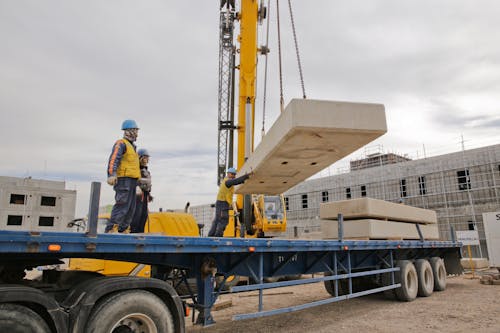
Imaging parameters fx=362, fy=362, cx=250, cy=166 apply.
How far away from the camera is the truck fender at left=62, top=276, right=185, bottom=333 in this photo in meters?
3.05

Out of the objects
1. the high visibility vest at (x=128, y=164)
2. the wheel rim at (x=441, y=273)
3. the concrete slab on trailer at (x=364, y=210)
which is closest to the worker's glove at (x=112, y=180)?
the high visibility vest at (x=128, y=164)

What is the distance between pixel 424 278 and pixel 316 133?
6641mm

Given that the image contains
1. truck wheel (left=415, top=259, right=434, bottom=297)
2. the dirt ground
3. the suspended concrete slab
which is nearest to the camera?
the suspended concrete slab

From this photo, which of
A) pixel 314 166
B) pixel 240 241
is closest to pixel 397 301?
pixel 314 166

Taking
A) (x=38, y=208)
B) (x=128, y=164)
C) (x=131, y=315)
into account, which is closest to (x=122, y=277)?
(x=131, y=315)

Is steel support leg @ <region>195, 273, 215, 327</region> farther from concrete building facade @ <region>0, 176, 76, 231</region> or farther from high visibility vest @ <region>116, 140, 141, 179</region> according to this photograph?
concrete building facade @ <region>0, 176, 76, 231</region>

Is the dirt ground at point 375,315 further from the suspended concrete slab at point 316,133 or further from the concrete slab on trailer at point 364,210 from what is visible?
the suspended concrete slab at point 316,133

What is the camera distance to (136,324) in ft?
11.4

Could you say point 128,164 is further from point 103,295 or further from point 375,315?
point 375,315

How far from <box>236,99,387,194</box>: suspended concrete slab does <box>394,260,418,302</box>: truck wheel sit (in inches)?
155

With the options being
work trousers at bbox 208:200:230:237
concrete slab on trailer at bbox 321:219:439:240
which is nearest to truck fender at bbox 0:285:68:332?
work trousers at bbox 208:200:230:237

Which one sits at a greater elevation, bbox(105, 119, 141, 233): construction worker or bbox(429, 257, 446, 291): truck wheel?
bbox(105, 119, 141, 233): construction worker

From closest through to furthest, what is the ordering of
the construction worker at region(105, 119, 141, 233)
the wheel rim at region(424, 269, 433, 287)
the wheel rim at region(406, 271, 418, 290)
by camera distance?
1. the construction worker at region(105, 119, 141, 233)
2. the wheel rim at region(406, 271, 418, 290)
3. the wheel rim at region(424, 269, 433, 287)

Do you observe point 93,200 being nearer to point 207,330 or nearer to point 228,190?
point 207,330
